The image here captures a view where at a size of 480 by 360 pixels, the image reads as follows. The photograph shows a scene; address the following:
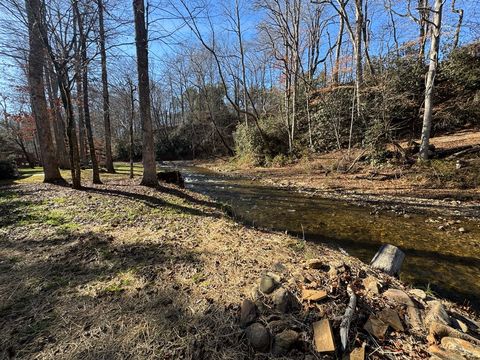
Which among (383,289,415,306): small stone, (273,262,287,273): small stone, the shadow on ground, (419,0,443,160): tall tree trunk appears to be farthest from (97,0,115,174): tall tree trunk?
(419,0,443,160): tall tree trunk

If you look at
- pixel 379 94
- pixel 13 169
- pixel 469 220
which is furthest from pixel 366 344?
pixel 13 169

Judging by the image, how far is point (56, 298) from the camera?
2.49m

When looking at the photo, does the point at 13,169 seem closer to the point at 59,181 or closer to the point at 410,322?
the point at 59,181

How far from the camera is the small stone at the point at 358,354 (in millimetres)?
1718

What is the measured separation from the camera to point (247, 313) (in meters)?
2.11

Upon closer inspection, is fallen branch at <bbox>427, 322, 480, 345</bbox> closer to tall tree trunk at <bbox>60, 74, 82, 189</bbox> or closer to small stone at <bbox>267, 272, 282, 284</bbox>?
small stone at <bbox>267, 272, 282, 284</bbox>

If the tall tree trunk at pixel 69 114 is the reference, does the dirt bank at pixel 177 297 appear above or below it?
below

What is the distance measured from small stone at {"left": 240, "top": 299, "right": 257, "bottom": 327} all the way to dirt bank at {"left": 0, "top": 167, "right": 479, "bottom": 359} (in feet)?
0.04

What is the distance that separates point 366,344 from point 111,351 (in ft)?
6.32

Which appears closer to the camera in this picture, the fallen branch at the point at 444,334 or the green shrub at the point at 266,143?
the fallen branch at the point at 444,334

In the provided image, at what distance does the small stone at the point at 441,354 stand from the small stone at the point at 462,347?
44mm

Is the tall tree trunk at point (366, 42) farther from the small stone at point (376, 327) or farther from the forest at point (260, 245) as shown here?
the small stone at point (376, 327)

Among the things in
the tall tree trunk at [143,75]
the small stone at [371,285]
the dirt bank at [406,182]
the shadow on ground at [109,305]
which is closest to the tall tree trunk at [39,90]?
the tall tree trunk at [143,75]

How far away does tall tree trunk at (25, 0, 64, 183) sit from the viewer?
6.23m
